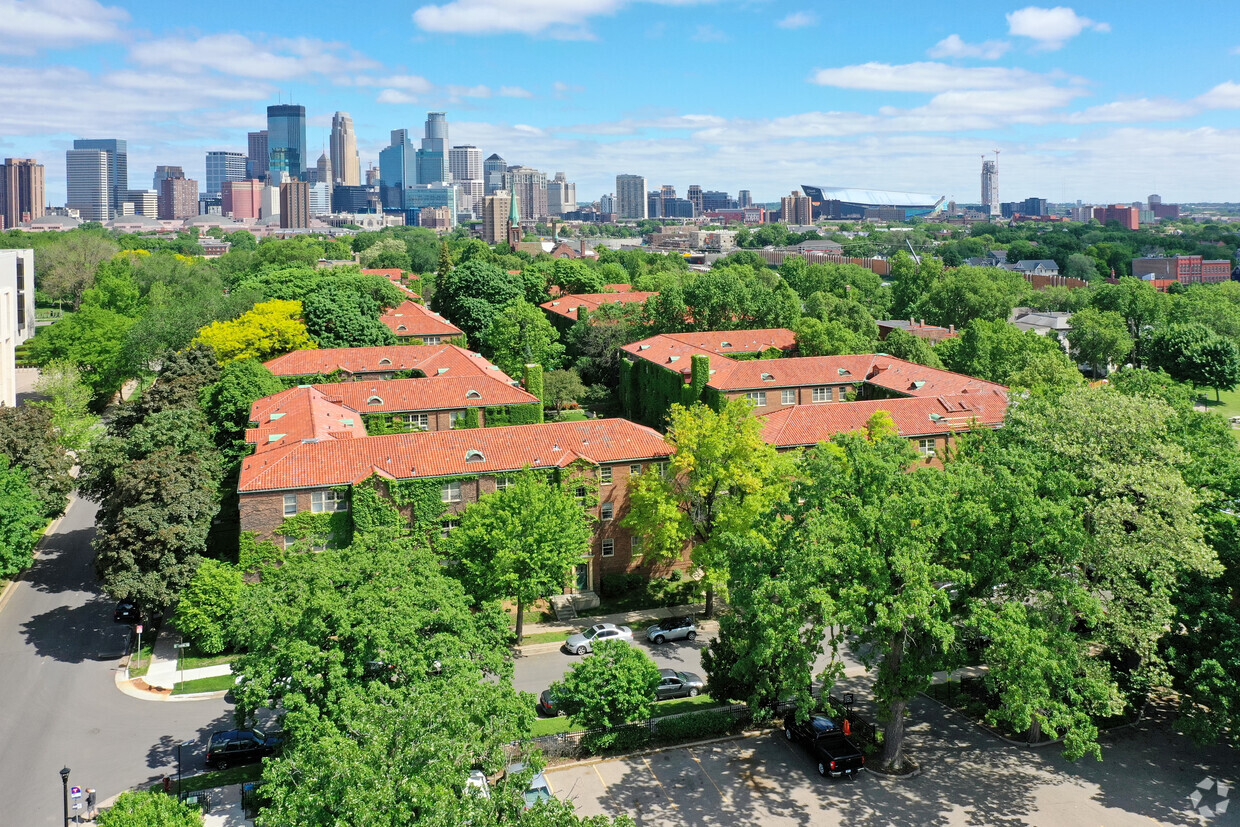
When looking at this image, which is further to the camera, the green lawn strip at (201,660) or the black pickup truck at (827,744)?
the green lawn strip at (201,660)

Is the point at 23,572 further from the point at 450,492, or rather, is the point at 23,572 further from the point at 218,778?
the point at 218,778

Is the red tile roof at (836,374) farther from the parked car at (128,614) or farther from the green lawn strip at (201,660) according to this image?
the parked car at (128,614)

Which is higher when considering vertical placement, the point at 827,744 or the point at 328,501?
the point at 328,501

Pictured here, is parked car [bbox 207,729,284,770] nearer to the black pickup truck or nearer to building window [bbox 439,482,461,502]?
building window [bbox 439,482,461,502]

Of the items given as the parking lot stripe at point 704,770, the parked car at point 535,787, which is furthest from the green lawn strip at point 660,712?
the parking lot stripe at point 704,770

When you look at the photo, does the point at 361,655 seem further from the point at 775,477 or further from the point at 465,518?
the point at 775,477

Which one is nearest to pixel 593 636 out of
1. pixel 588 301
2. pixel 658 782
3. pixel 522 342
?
pixel 658 782
